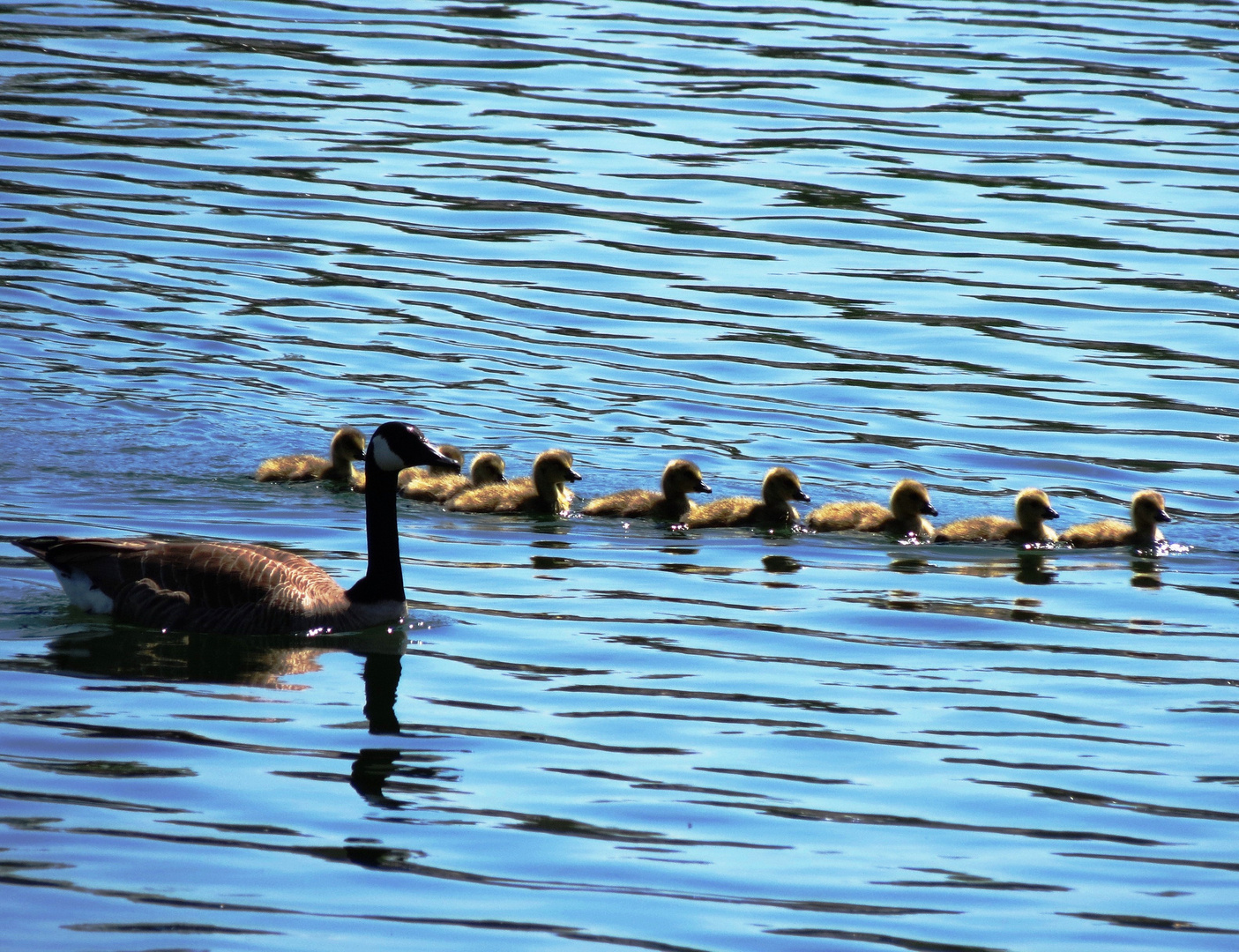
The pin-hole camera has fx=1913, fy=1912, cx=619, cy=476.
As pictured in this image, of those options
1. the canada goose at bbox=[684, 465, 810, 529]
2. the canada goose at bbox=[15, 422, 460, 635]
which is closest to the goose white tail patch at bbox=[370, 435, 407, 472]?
the canada goose at bbox=[15, 422, 460, 635]

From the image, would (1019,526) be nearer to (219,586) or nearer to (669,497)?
(669,497)

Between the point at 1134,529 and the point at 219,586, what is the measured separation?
5.82m

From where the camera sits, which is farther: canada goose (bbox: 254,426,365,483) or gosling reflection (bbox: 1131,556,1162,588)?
canada goose (bbox: 254,426,365,483)

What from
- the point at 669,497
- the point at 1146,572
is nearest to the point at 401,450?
the point at 669,497

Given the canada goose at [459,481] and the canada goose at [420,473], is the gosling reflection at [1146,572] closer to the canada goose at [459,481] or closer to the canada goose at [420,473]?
the canada goose at [459,481]

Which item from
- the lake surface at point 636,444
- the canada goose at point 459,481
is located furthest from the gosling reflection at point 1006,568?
the canada goose at point 459,481

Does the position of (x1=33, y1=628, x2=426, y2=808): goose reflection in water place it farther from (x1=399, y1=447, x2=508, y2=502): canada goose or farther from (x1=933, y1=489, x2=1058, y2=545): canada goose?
(x1=933, y1=489, x2=1058, y2=545): canada goose

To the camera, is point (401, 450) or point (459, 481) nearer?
point (401, 450)

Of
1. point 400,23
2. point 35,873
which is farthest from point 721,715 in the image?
point 400,23

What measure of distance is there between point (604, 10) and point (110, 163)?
28.6 feet

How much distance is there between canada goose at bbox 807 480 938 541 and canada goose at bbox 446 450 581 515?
1.64m

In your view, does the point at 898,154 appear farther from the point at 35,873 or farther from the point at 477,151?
the point at 35,873

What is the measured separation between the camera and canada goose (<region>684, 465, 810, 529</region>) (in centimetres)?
1238

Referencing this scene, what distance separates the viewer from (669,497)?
12.5 metres
